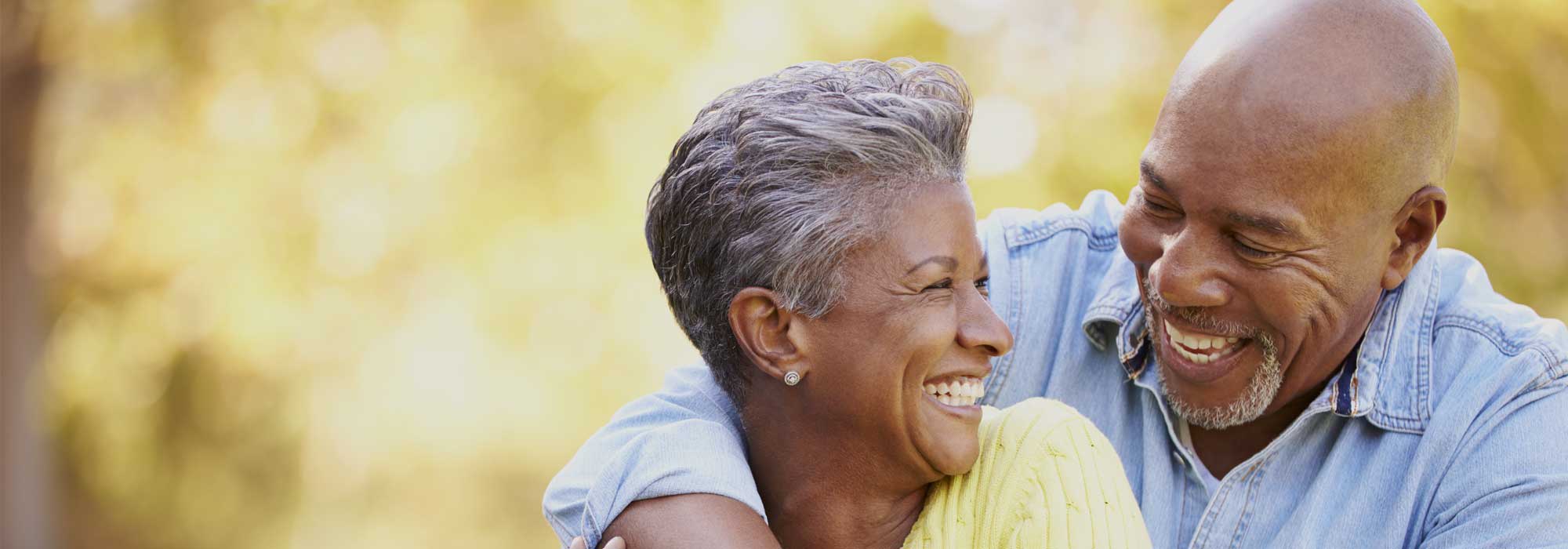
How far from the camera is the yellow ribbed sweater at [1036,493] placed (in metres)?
2.02

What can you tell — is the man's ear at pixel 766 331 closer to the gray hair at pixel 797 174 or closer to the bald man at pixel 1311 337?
the gray hair at pixel 797 174

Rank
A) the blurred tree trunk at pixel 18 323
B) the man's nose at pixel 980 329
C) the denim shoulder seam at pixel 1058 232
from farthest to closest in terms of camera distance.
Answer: the blurred tree trunk at pixel 18 323
the denim shoulder seam at pixel 1058 232
the man's nose at pixel 980 329

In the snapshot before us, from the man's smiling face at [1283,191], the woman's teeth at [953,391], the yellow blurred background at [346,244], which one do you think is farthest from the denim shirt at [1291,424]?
the yellow blurred background at [346,244]

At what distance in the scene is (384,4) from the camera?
795 centimetres

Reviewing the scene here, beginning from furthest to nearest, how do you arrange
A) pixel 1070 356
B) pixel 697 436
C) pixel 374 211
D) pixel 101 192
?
1. pixel 101 192
2. pixel 374 211
3. pixel 1070 356
4. pixel 697 436

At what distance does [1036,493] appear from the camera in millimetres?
2070

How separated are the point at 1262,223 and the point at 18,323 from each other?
864cm

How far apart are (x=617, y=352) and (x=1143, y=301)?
212 inches

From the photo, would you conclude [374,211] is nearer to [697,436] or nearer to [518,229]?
[518,229]

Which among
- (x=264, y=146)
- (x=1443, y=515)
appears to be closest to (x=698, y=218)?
(x=1443, y=515)

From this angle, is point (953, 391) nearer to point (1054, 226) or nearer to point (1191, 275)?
point (1191, 275)

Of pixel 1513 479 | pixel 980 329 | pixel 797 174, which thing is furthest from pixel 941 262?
pixel 1513 479

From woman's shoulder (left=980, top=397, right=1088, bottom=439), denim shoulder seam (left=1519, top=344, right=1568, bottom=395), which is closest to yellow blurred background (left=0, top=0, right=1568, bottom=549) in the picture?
denim shoulder seam (left=1519, top=344, right=1568, bottom=395)

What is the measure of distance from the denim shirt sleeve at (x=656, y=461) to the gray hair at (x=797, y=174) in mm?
183
